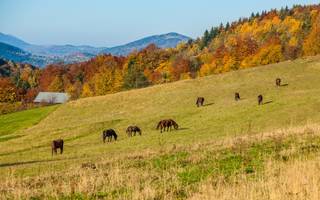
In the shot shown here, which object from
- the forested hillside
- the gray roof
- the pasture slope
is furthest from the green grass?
the gray roof

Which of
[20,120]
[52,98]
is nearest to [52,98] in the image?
[52,98]

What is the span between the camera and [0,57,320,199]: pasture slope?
40.7ft

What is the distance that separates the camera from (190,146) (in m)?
24.2

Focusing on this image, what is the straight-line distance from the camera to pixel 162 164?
17.8 meters

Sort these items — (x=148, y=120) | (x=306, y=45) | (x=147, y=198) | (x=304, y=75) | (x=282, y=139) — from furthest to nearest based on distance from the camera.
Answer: (x=306, y=45)
(x=304, y=75)
(x=148, y=120)
(x=282, y=139)
(x=147, y=198)

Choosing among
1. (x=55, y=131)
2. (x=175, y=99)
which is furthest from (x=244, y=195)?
(x=175, y=99)

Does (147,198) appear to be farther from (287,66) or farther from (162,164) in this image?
(287,66)

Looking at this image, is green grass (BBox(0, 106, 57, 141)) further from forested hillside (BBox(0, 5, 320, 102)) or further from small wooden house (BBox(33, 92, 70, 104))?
small wooden house (BBox(33, 92, 70, 104))

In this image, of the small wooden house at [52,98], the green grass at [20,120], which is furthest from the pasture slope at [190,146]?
the small wooden house at [52,98]

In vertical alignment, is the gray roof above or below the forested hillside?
below

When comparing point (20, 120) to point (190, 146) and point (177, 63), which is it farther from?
point (177, 63)

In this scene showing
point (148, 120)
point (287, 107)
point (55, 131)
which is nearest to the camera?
point (287, 107)

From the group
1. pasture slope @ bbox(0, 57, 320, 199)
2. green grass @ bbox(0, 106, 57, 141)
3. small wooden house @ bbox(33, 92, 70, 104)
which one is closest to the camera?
pasture slope @ bbox(0, 57, 320, 199)

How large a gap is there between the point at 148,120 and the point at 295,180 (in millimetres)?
43169
